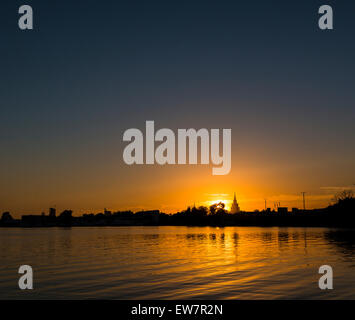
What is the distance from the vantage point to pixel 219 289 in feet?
111

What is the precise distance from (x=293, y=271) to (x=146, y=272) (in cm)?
1720

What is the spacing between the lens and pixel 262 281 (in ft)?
125

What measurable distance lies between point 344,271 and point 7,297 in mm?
34648
